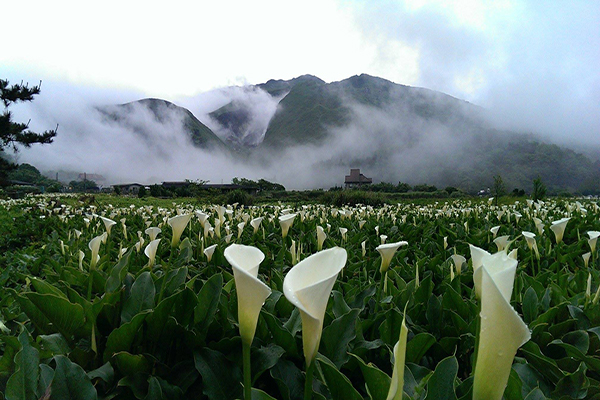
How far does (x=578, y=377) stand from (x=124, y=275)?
1.83m

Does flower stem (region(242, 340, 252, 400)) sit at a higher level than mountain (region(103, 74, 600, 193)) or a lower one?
lower

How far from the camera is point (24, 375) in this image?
2.93ft

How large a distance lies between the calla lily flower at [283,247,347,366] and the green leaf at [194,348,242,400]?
1.50 ft

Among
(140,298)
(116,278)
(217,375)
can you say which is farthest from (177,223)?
(217,375)

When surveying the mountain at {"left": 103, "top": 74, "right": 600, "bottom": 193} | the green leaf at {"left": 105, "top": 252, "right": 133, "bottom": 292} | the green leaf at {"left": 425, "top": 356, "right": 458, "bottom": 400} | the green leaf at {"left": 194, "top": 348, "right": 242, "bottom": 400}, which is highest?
the mountain at {"left": 103, "top": 74, "right": 600, "bottom": 193}

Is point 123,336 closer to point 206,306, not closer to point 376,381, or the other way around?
point 206,306

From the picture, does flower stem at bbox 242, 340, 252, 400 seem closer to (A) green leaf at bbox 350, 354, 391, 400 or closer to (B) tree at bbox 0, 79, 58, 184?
(A) green leaf at bbox 350, 354, 391, 400

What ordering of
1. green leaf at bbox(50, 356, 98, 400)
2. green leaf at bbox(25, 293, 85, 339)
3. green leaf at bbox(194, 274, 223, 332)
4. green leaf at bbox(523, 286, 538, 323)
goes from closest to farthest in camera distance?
green leaf at bbox(50, 356, 98, 400) → green leaf at bbox(25, 293, 85, 339) → green leaf at bbox(194, 274, 223, 332) → green leaf at bbox(523, 286, 538, 323)

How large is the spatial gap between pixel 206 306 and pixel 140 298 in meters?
0.34

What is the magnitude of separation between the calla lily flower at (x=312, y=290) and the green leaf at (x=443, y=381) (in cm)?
35

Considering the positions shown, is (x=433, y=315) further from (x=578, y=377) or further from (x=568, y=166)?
(x=568, y=166)

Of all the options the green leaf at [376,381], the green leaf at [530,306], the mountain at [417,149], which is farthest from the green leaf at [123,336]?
the mountain at [417,149]

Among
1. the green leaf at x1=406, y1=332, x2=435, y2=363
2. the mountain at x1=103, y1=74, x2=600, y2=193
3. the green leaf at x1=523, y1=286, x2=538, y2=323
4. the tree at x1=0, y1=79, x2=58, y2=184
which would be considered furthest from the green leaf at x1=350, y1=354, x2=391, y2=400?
the mountain at x1=103, y1=74, x2=600, y2=193

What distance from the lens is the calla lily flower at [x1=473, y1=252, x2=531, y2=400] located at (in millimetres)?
539
